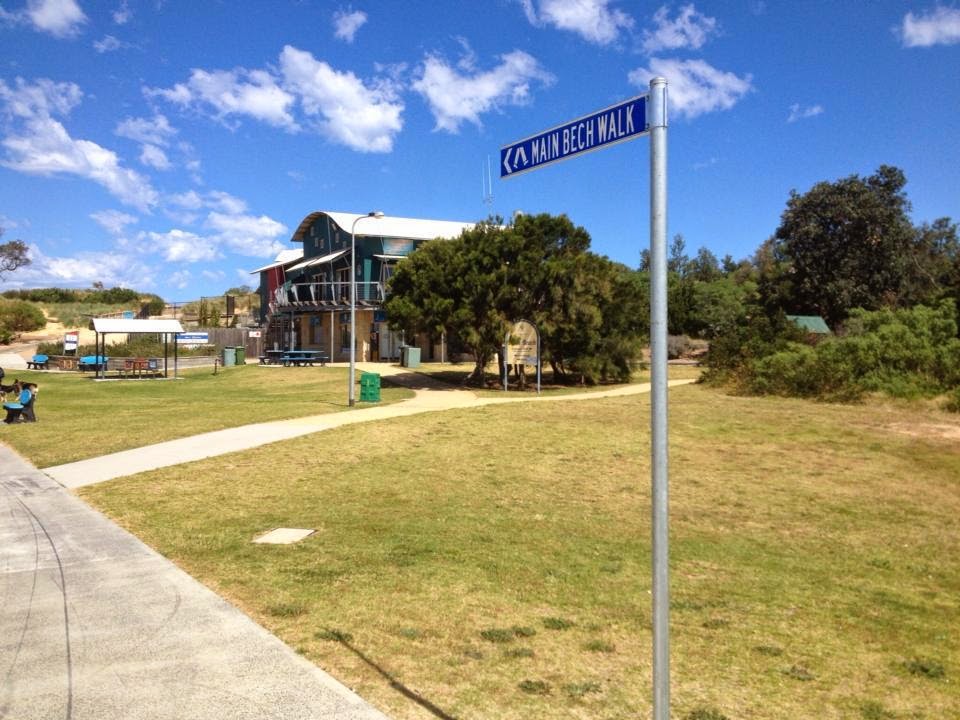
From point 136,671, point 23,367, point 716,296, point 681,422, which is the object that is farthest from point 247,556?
point 716,296

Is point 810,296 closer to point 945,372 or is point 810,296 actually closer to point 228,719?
point 945,372

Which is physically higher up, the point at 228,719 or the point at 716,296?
the point at 716,296

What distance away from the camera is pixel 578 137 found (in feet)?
11.1

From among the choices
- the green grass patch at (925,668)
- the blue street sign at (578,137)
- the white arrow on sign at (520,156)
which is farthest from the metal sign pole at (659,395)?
the green grass patch at (925,668)

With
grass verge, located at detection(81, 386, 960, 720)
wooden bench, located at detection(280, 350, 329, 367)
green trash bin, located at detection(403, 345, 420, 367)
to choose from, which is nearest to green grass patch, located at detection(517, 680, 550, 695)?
grass verge, located at detection(81, 386, 960, 720)

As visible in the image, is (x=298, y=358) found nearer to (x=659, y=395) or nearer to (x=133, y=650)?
(x=133, y=650)

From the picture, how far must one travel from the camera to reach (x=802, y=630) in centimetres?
573

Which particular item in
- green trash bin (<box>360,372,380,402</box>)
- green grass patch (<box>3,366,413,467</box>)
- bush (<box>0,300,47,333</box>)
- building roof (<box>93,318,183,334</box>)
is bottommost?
green grass patch (<box>3,366,413,467</box>)

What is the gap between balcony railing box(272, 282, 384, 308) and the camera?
43469 mm

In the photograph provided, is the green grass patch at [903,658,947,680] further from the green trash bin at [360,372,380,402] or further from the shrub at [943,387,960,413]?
the green trash bin at [360,372,380,402]

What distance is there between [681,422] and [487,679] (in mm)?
14206

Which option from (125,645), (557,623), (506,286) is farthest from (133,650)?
(506,286)

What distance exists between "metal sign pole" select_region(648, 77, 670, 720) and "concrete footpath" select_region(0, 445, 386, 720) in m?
1.75

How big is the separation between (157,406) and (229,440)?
9.14 metres
